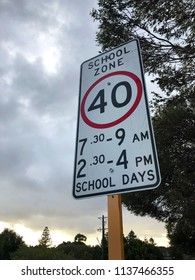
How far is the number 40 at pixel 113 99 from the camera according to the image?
231cm

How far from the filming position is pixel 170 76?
10.9 meters

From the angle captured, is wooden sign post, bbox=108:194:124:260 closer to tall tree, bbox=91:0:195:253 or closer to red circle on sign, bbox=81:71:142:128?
red circle on sign, bbox=81:71:142:128

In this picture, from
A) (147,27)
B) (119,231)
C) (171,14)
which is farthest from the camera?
(147,27)

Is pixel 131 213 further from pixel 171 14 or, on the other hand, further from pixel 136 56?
pixel 136 56

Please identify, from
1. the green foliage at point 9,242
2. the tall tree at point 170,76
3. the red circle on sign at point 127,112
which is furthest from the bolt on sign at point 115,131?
the green foliage at point 9,242

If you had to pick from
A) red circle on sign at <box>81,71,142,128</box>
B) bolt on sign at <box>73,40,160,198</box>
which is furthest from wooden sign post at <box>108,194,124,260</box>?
red circle on sign at <box>81,71,142,128</box>

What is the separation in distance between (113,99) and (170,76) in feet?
29.6

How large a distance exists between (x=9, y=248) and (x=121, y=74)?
66.3 meters

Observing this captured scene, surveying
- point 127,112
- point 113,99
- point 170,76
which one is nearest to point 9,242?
point 170,76

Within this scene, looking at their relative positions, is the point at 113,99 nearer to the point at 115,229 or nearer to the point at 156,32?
the point at 115,229

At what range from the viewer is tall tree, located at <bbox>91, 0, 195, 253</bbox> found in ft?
31.4

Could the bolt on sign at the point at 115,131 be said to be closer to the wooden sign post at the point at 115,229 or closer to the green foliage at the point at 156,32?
the wooden sign post at the point at 115,229

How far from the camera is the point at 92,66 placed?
9.09 feet

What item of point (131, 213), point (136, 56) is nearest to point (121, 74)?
point (136, 56)
